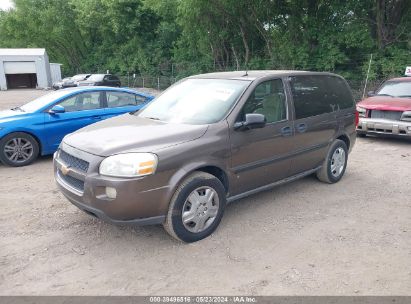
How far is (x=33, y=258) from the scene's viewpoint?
3.73 meters

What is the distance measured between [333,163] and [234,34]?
20.6m

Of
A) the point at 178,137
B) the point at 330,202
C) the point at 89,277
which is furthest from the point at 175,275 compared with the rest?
the point at 330,202

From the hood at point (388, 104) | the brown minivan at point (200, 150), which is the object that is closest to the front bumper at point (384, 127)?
the hood at point (388, 104)

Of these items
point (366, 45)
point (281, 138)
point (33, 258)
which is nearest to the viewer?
point (33, 258)

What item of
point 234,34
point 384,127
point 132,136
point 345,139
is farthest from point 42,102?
point 234,34

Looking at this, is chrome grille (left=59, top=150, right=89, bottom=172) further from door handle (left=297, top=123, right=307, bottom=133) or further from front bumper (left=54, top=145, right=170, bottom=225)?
door handle (left=297, top=123, right=307, bottom=133)

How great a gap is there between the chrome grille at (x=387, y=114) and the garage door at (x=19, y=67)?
1515 inches

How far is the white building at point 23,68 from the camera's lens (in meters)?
39.1

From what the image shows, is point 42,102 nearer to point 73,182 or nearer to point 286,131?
point 73,182

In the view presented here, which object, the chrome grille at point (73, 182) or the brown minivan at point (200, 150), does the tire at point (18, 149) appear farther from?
the chrome grille at point (73, 182)

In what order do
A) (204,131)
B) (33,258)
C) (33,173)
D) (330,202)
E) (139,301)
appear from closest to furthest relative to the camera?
(139,301) < (33,258) < (204,131) < (330,202) < (33,173)

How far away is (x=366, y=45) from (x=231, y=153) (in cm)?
1631

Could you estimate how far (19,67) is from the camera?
39781 millimetres

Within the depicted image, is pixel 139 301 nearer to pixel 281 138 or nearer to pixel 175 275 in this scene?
pixel 175 275
